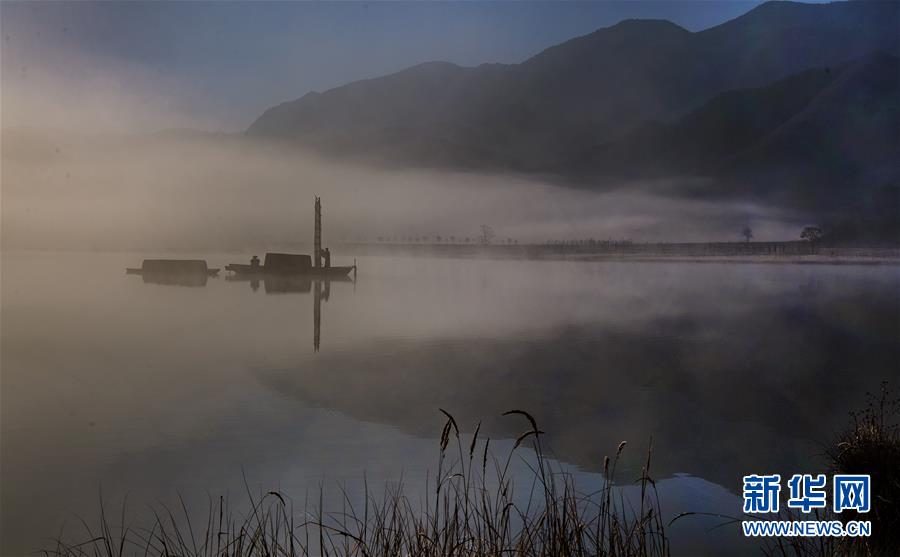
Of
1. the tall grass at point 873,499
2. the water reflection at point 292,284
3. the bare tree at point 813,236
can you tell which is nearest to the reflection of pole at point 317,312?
the water reflection at point 292,284

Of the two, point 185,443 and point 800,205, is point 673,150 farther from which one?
point 185,443

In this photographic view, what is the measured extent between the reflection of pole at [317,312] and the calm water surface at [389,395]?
254mm

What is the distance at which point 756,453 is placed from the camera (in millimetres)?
8695

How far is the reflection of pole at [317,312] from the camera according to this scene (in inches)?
826

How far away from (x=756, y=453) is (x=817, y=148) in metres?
153

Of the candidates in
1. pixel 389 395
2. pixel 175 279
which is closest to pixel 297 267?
pixel 175 279

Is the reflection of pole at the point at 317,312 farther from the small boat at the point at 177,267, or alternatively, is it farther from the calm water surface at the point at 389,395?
the small boat at the point at 177,267

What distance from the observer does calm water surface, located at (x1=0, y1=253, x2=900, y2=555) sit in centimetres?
785

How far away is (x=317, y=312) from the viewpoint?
28844 mm

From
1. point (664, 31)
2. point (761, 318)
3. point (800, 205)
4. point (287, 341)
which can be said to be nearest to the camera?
point (287, 341)

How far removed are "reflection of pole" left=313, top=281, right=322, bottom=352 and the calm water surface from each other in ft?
0.83

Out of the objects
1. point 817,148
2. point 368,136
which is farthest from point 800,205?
point 368,136

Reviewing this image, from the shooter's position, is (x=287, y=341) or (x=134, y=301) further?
(x=134, y=301)

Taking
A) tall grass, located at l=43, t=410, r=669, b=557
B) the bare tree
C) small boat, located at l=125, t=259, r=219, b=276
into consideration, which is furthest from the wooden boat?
the bare tree
